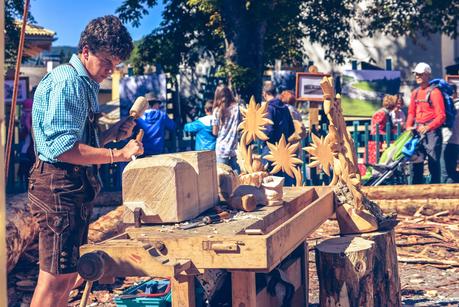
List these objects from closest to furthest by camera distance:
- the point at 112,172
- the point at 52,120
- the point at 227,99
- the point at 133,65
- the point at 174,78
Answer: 1. the point at 52,120
2. the point at 227,99
3. the point at 112,172
4. the point at 174,78
5. the point at 133,65

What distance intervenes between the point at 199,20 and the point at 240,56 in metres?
2.65

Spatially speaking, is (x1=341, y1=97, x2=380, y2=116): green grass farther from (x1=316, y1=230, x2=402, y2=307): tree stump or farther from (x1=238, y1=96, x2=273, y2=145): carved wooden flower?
(x1=316, y1=230, x2=402, y2=307): tree stump

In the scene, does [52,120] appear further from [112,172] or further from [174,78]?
[174,78]

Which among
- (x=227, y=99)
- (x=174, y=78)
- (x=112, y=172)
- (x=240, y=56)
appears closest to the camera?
(x=227, y=99)

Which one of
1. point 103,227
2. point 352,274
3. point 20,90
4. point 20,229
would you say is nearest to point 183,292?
point 352,274

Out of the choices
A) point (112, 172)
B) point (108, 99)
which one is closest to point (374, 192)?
point (112, 172)

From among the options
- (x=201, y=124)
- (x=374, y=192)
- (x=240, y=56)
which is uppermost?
(x=240, y=56)

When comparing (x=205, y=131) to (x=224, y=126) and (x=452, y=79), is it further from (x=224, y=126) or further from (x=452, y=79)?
(x=452, y=79)

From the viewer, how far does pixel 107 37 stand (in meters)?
4.06

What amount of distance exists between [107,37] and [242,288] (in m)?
1.46

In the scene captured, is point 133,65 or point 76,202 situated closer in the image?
point 76,202

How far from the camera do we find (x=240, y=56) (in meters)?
16.2

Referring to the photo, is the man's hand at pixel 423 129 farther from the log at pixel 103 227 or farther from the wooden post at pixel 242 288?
the wooden post at pixel 242 288

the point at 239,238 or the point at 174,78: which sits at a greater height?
the point at 174,78
